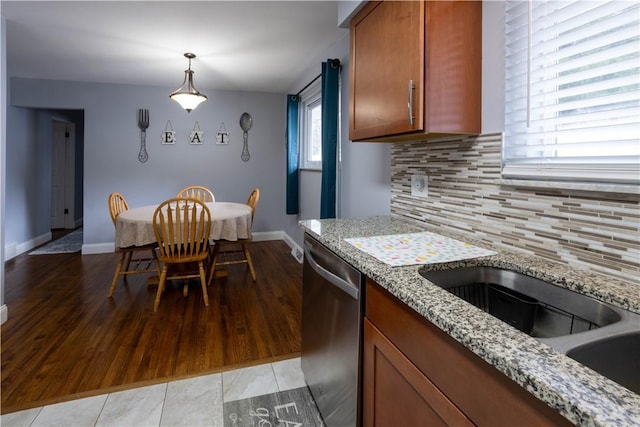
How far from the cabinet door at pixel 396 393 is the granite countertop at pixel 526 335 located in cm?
16

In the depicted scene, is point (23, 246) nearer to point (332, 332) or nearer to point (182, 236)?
point (182, 236)

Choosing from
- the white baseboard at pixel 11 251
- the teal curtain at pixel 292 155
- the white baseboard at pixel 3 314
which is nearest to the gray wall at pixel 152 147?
the white baseboard at pixel 11 251

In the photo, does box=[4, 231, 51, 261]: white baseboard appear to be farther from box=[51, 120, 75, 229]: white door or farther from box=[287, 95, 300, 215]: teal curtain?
box=[287, 95, 300, 215]: teal curtain

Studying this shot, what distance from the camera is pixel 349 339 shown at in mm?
1091

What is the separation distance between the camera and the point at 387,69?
129cm

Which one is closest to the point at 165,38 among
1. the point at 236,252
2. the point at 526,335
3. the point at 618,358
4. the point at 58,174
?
the point at 236,252

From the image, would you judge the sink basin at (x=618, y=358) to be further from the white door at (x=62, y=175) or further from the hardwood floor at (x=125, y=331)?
the white door at (x=62, y=175)

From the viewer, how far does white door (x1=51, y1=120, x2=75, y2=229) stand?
5559 mm

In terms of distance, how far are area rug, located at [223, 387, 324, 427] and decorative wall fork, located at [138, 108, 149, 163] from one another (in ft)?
12.4

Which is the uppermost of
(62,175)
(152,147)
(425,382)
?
(152,147)

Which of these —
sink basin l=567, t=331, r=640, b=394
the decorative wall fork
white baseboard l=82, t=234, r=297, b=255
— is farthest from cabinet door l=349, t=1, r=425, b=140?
the decorative wall fork

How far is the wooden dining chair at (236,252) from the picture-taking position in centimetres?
305

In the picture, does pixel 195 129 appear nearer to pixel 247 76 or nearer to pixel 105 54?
pixel 247 76

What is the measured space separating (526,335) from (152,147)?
15.6 feet
